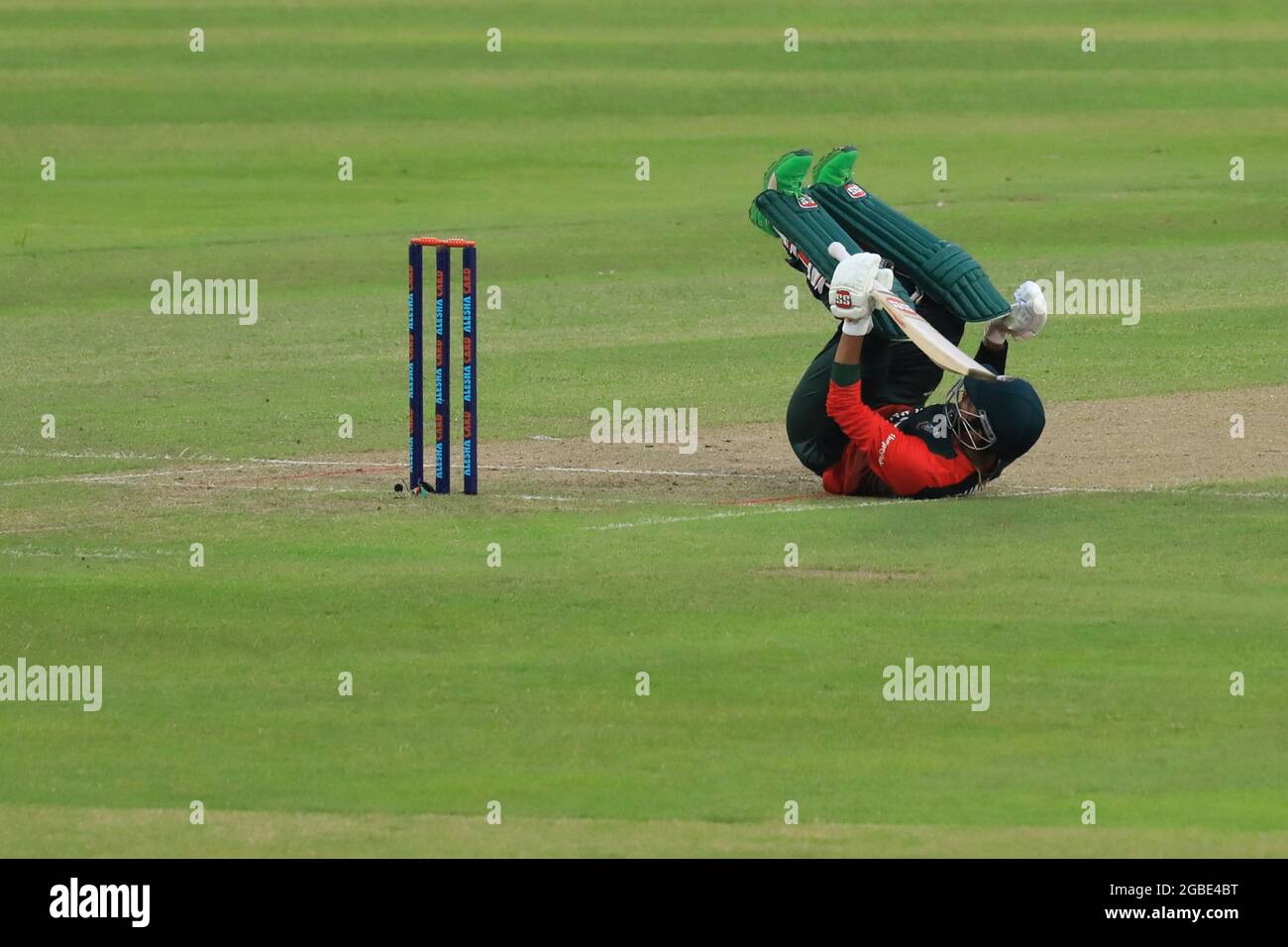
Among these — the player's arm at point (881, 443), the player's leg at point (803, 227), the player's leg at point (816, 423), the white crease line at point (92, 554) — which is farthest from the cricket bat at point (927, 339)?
the white crease line at point (92, 554)

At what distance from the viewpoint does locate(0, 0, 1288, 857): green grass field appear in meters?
10.9

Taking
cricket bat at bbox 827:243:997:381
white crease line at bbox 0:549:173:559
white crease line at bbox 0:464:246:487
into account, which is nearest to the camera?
white crease line at bbox 0:549:173:559

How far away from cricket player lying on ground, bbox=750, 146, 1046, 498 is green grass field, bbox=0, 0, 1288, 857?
0.35 meters

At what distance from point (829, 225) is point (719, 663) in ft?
15.5

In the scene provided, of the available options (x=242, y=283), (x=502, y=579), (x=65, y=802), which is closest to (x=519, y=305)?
(x=242, y=283)

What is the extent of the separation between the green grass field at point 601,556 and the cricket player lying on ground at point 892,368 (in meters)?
0.35

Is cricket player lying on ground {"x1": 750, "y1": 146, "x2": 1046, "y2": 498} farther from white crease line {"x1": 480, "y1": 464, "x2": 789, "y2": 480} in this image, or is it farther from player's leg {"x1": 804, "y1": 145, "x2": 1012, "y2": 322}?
white crease line {"x1": 480, "y1": 464, "x2": 789, "y2": 480}

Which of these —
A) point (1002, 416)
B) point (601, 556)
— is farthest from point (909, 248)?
point (601, 556)

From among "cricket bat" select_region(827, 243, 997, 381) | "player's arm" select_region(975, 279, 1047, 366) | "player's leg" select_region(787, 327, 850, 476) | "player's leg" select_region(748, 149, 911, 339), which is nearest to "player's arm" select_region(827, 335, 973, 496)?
"player's leg" select_region(787, 327, 850, 476)

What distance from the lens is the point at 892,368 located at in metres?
16.8

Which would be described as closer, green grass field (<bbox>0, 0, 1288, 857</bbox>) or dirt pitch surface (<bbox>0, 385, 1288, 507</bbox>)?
green grass field (<bbox>0, 0, 1288, 857</bbox>)

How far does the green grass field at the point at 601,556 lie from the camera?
1095 centimetres

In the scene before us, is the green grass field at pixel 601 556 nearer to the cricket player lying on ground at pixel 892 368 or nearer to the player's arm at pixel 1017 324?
the cricket player lying on ground at pixel 892 368

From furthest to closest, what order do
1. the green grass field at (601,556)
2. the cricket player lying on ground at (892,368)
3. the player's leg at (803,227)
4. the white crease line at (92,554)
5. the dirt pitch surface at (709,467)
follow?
the dirt pitch surface at (709,467), the player's leg at (803,227), the cricket player lying on ground at (892,368), the white crease line at (92,554), the green grass field at (601,556)
